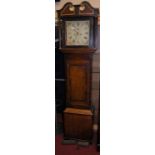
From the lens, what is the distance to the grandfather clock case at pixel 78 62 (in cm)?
244

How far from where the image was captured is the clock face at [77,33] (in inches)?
97.3

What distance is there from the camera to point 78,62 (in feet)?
8.26

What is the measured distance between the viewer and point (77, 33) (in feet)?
8.25

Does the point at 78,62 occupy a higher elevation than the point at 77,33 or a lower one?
lower

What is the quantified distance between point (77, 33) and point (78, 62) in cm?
36

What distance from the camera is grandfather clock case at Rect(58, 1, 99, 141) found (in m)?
2.44
